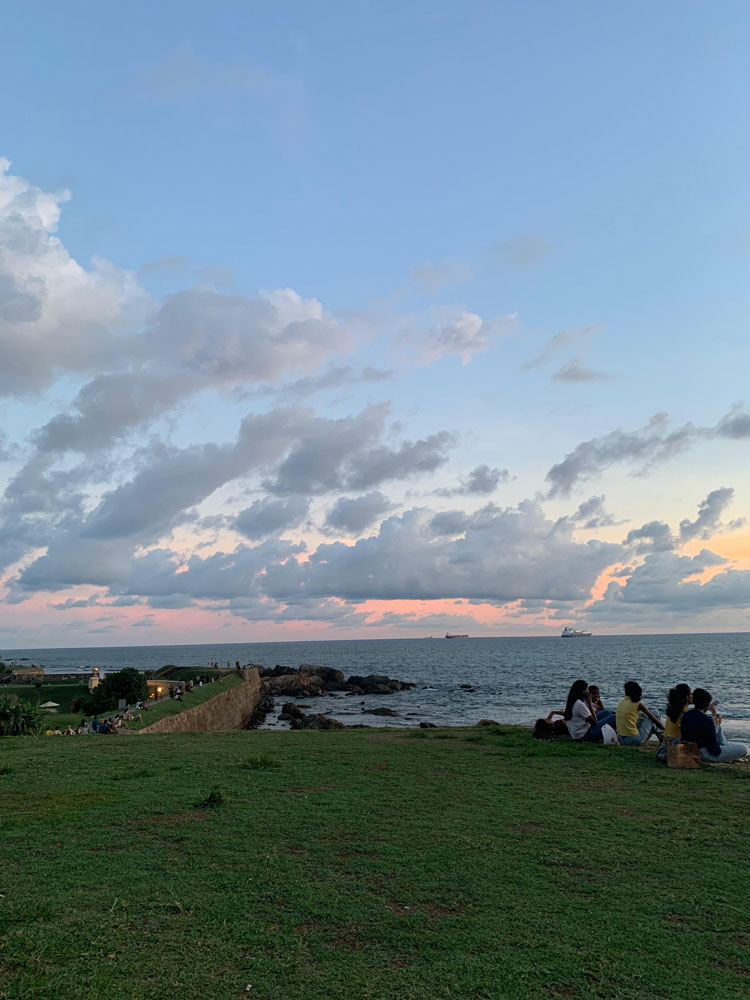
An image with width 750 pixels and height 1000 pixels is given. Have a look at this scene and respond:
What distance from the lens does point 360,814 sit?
8.02 meters

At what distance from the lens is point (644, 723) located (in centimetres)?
1345

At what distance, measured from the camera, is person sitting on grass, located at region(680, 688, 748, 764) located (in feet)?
36.9

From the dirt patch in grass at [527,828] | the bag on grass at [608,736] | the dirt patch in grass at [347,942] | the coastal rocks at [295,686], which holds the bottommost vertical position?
the coastal rocks at [295,686]

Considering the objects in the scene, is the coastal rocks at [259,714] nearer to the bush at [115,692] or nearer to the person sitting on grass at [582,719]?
the bush at [115,692]

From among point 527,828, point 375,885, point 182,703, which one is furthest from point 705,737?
point 182,703

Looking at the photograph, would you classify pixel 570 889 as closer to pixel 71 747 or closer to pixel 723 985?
pixel 723 985

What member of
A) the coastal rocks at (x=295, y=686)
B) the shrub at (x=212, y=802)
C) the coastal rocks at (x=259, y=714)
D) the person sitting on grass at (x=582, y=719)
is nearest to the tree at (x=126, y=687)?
the coastal rocks at (x=259, y=714)

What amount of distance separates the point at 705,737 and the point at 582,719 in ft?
9.13

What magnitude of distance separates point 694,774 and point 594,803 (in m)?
2.96

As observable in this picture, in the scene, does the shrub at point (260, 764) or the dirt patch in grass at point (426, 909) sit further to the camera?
the shrub at point (260, 764)

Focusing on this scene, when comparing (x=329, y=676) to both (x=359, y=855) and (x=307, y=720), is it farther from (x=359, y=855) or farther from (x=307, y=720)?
(x=359, y=855)

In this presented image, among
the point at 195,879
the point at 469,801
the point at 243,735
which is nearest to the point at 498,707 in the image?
the point at 243,735

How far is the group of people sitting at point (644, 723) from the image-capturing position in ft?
37.0

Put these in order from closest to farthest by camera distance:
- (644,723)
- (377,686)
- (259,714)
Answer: (644,723), (259,714), (377,686)
